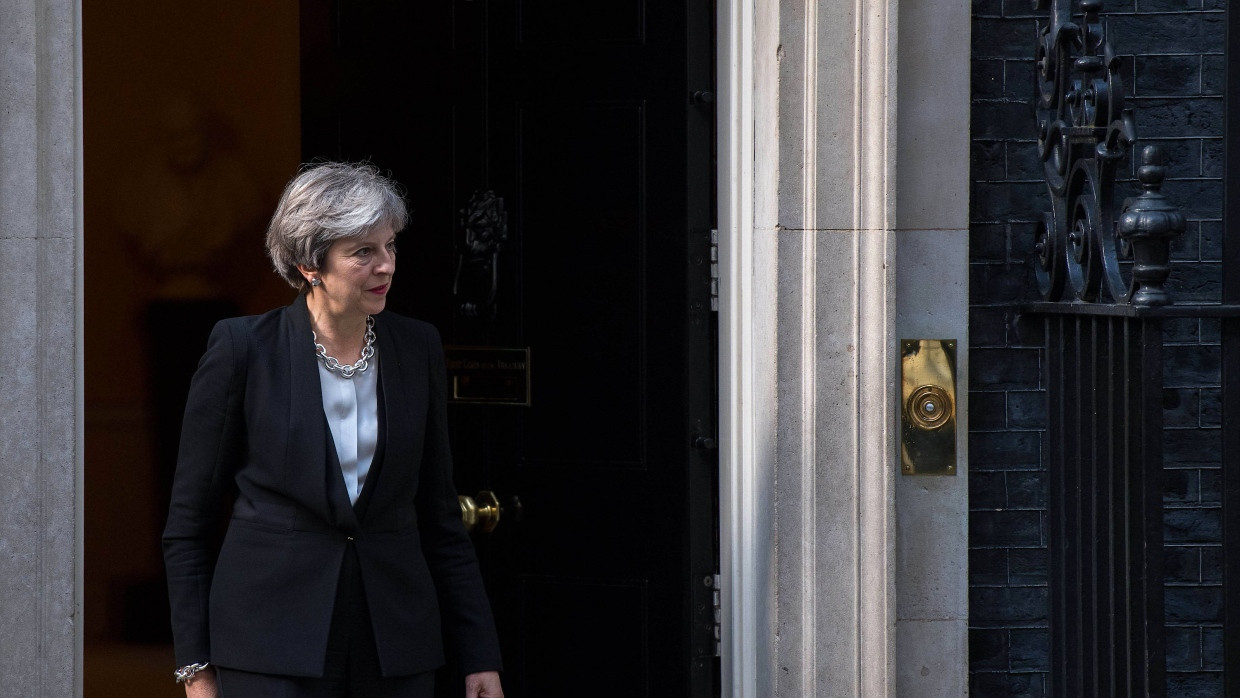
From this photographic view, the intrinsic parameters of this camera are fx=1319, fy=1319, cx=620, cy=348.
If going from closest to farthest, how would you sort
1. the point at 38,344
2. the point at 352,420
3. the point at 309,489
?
the point at 309,489, the point at 352,420, the point at 38,344

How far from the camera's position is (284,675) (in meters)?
2.64

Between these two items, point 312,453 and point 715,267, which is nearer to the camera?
point 312,453

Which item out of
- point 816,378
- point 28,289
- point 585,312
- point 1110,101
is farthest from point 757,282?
point 28,289

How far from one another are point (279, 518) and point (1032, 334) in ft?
6.67

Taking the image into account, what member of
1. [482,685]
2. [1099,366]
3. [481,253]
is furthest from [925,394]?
[481,253]

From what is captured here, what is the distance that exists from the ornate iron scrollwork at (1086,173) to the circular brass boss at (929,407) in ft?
1.22

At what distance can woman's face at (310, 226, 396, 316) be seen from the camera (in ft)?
8.95

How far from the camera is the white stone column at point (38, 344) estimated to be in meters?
3.12

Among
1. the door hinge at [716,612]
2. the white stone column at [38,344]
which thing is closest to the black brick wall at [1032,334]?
the door hinge at [716,612]

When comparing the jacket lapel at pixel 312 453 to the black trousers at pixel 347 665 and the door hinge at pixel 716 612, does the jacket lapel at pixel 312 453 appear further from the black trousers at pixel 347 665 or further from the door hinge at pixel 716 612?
the door hinge at pixel 716 612

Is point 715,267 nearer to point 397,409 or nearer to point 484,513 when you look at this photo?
point 484,513

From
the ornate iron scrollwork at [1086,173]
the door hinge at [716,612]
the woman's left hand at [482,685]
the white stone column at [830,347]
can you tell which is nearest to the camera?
the ornate iron scrollwork at [1086,173]

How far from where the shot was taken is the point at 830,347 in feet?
11.2

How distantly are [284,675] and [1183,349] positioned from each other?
2.47 meters
